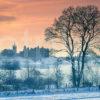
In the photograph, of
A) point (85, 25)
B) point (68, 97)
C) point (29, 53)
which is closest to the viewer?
point (68, 97)

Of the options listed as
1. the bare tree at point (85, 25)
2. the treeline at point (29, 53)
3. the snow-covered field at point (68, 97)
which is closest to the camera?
the snow-covered field at point (68, 97)

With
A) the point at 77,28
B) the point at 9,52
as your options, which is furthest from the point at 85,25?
the point at 9,52

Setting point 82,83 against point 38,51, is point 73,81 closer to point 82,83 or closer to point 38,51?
point 82,83

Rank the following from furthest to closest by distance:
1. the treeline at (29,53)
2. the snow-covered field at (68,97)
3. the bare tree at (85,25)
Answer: the treeline at (29,53), the bare tree at (85,25), the snow-covered field at (68,97)

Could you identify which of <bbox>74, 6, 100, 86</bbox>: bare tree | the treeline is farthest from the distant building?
<bbox>74, 6, 100, 86</bbox>: bare tree

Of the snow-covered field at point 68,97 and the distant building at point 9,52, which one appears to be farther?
the distant building at point 9,52

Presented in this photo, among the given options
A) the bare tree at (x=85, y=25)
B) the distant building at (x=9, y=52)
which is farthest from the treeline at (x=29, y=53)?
the bare tree at (x=85, y=25)

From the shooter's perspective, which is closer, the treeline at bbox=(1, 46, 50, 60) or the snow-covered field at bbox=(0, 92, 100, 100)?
the snow-covered field at bbox=(0, 92, 100, 100)

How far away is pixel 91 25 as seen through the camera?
42.3 meters

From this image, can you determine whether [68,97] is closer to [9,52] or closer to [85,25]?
[85,25]

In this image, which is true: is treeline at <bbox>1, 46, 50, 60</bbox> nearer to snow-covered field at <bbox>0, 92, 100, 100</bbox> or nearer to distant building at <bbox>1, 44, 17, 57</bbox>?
distant building at <bbox>1, 44, 17, 57</bbox>

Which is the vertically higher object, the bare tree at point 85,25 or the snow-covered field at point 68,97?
the bare tree at point 85,25

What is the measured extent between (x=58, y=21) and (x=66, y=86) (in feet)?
21.7

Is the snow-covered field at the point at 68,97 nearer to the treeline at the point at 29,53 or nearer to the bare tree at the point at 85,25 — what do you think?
the bare tree at the point at 85,25
